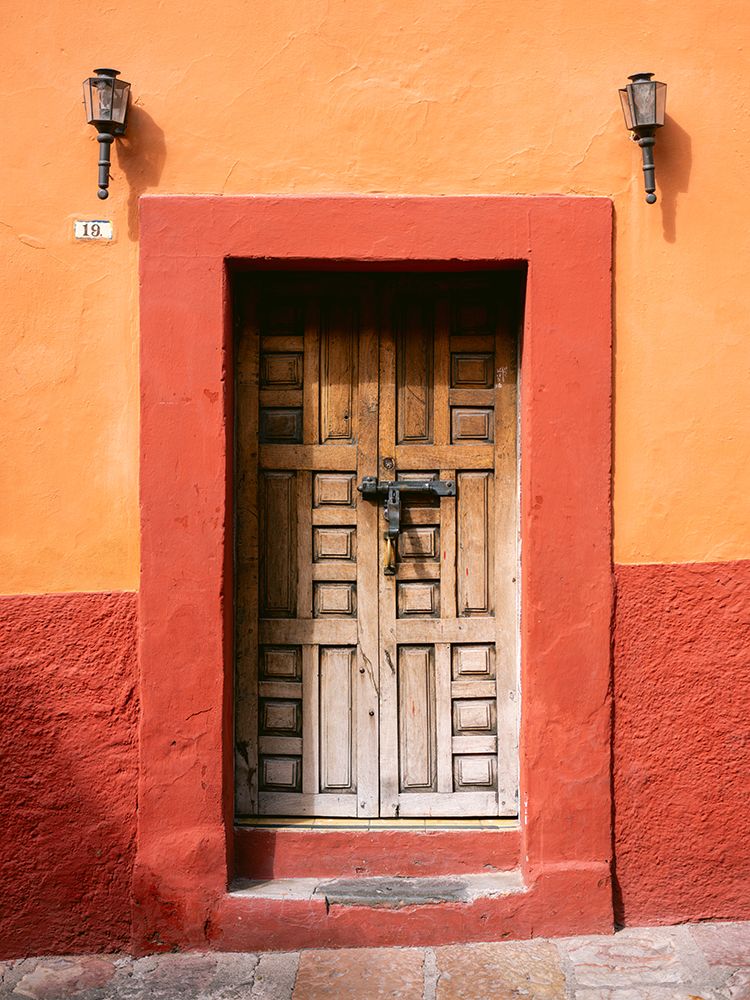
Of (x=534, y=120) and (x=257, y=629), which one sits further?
(x=257, y=629)

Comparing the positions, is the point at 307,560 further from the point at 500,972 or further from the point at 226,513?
the point at 500,972

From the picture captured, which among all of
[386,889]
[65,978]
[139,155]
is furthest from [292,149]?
[65,978]

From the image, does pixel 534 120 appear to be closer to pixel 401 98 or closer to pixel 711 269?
pixel 401 98

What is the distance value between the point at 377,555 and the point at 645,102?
1.87 meters

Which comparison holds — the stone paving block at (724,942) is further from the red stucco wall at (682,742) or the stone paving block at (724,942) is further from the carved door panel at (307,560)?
the carved door panel at (307,560)

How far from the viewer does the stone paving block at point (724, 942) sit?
359cm

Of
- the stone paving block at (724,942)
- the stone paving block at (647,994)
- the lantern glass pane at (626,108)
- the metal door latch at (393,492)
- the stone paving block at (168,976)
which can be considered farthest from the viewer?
the metal door latch at (393,492)

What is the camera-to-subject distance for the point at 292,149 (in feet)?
12.4

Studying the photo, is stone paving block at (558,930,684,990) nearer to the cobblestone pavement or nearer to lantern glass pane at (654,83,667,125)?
the cobblestone pavement

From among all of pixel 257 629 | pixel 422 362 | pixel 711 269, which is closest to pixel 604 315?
pixel 711 269

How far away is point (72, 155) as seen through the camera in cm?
377

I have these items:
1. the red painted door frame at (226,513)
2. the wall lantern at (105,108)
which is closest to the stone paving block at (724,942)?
the red painted door frame at (226,513)

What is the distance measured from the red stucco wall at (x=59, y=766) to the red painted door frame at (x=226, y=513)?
136mm

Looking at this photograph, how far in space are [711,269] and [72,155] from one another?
231 cm
